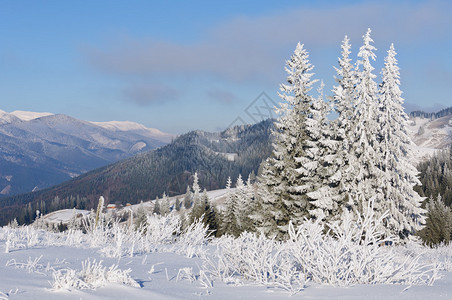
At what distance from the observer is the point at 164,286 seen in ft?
12.9

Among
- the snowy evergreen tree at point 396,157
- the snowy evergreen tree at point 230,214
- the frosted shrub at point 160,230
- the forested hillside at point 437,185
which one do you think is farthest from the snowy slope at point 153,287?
the forested hillside at point 437,185

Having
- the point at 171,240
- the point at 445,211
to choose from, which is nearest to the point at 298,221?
the point at 171,240


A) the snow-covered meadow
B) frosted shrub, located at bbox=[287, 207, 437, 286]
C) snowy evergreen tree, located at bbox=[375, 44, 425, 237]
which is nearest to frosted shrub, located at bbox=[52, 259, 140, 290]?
the snow-covered meadow

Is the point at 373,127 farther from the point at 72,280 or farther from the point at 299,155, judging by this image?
the point at 72,280

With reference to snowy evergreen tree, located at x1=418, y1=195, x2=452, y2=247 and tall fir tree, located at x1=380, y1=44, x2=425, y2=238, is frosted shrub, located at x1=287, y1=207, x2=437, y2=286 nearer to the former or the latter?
tall fir tree, located at x1=380, y1=44, x2=425, y2=238

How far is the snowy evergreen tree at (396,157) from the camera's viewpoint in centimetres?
2377

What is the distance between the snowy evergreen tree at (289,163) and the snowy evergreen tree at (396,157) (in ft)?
18.3

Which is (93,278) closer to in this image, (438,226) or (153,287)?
(153,287)

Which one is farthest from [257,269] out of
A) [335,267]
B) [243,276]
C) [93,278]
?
[93,278]

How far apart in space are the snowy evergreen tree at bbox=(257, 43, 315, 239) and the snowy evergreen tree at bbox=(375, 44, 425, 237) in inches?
219

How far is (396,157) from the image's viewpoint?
25.2m

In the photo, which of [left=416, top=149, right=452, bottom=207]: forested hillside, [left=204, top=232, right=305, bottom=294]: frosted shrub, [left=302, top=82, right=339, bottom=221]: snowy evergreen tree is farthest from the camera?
[left=416, top=149, right=452, bottom=207]: forested hillside

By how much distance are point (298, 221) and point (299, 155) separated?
4161mm

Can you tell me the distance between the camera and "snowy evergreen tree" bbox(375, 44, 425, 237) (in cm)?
2377
